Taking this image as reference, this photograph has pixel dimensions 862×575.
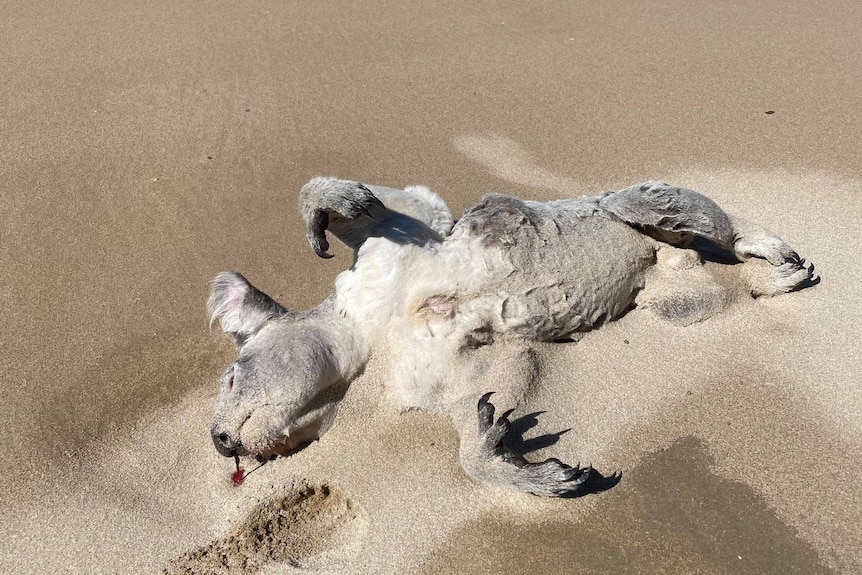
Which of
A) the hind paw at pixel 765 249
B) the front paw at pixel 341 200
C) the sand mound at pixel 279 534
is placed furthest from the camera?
the hind paw at pixel 765 249

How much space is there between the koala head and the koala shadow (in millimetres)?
946

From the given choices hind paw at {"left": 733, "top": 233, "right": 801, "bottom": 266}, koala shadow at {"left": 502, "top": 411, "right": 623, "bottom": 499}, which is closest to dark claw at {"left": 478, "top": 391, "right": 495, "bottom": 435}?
koala shadow at {"left": 502, "top": 411, "right": 623, "bottom": 499}

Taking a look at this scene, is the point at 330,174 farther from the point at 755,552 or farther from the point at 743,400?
the point at 755,552

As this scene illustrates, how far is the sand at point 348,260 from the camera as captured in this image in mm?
3127

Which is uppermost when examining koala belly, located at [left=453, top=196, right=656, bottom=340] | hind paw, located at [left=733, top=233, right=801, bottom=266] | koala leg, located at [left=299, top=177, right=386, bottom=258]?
koala leg, located at [left=299, top=177, right=386, bottom=258]

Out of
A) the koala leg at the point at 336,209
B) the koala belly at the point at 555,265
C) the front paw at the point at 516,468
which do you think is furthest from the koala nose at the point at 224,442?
the koala belly at the point at 555,265

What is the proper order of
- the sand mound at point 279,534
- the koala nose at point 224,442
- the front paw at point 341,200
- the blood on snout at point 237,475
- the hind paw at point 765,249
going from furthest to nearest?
the hind paw at point 765,249 → the front paw at point 341,200 → the blood on snout at point 237,475 → the koala nose at point 224,442 → the sand mound at point 279,534

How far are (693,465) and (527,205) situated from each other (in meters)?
1.72

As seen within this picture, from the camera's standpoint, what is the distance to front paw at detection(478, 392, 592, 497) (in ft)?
10.2

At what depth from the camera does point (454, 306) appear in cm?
349

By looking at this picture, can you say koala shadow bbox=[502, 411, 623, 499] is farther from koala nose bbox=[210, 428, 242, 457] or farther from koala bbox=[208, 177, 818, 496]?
koala nose bbox=[210, 428, 242, 457]

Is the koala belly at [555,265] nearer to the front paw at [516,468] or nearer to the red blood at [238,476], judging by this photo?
the front paw at [516,468]

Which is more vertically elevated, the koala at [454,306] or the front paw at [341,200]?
the front paw at [341,200]

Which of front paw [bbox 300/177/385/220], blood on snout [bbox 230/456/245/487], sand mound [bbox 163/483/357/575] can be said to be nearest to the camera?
sand mound [bbox 163/483/357/575]
